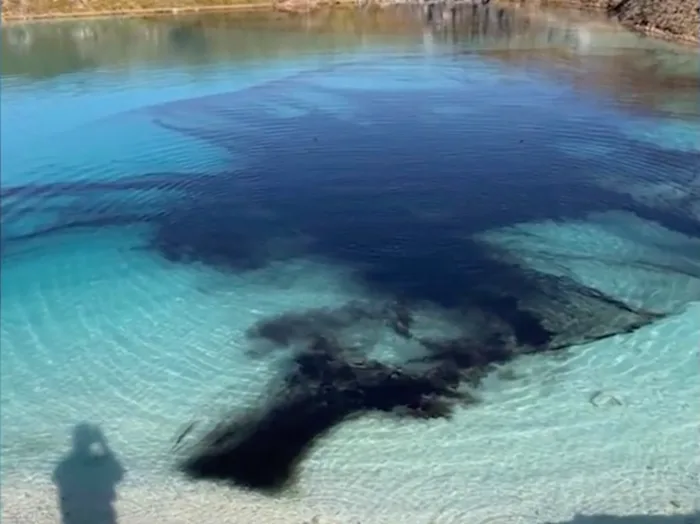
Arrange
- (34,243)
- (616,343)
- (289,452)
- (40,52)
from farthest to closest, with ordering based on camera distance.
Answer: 1. (40,52)
2. (34,243)
3. (616,343)
4. (289,452)

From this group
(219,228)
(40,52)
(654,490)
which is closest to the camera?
(654,490)

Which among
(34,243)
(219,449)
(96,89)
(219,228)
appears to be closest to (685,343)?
(219,449)

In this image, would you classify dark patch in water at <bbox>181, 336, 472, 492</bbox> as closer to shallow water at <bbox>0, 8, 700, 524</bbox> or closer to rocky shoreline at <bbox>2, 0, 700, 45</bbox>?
shallow water at <bbox>0, 8, 700, 524</bbox>

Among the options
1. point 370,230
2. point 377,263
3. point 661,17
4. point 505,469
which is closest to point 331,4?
point 661,17

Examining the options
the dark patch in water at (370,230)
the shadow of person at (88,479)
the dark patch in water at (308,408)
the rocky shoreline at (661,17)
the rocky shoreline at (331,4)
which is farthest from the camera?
the rocky shoreline at (331,4)

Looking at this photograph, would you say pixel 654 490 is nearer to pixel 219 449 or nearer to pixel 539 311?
pixel 539 311

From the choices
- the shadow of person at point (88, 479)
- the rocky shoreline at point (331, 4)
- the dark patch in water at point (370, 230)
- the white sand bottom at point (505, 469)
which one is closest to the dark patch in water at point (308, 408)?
the dark patch in water at point (370, 230)

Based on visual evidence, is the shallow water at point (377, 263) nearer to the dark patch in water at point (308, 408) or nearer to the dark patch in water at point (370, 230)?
the dark patch in water at point (370, 230)
